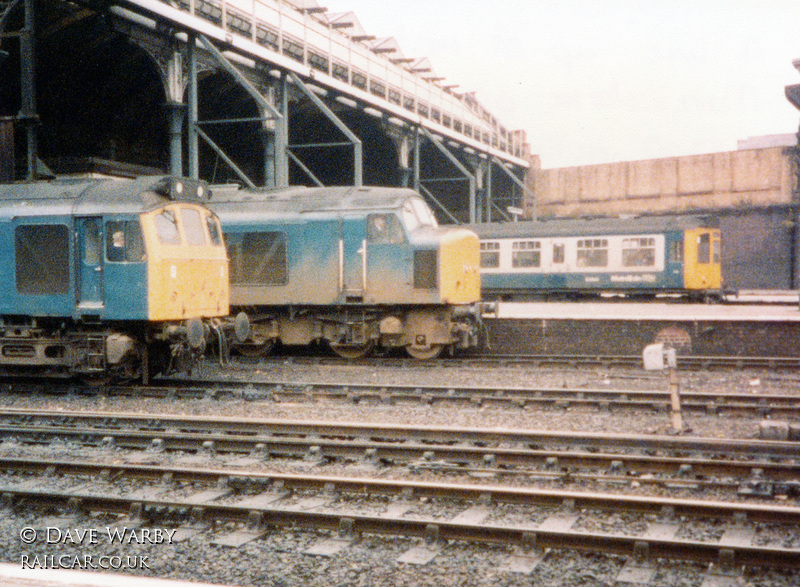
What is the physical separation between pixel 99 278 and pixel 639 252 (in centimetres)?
1876

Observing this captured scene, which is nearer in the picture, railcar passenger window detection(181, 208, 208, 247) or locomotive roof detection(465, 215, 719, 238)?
railcar passenger window detection(181, 208, 208, 247)

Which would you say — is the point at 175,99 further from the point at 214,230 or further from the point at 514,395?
the point at 514,395

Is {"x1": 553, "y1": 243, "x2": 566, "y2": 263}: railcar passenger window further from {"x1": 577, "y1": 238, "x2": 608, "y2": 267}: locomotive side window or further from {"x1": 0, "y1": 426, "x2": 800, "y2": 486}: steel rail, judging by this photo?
{"x1": 0, "y1": 426, "x2": 800, "y2": 486}: steel rail

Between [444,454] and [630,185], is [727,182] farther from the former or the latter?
[444,454]

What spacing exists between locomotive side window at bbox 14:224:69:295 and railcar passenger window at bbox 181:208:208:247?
5.67 ft

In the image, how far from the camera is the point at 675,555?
5.09m

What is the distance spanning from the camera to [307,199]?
1562 centimetres

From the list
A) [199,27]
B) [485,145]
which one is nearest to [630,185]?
[485,145]

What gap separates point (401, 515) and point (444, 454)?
5.63 ft

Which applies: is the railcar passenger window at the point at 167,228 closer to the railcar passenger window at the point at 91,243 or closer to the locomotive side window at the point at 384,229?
the railcar passenger window at the point at 91,243

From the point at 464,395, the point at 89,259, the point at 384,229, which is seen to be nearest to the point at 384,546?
the point at 464,395

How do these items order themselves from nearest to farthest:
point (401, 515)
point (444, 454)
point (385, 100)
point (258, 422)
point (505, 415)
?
1. point (401, 515)
2. point (444, 454)
3. point (258, 422)
4. point (505, 415)
5. point (385, 100)

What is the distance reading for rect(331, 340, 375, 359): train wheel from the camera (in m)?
15.5

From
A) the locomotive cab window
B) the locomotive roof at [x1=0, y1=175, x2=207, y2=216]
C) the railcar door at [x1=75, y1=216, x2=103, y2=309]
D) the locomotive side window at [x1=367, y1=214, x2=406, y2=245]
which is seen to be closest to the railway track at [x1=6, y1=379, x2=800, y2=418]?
the railcar door at [x1=75, y1=216, x2=103, y2=309]
